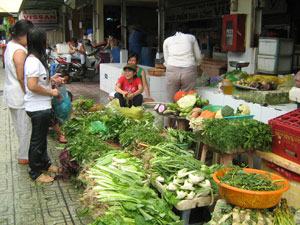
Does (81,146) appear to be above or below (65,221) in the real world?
above

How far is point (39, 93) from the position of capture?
188 inches

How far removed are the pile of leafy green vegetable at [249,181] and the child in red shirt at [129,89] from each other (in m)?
4.04

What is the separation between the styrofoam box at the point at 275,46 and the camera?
27.9 ft

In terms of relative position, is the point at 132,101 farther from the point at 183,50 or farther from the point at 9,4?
the point at 9,4

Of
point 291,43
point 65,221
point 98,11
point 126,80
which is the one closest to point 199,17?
point 98,11

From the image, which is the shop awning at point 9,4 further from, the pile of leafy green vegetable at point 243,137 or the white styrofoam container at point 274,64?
the pile of leafy green vegetable at point 243,137

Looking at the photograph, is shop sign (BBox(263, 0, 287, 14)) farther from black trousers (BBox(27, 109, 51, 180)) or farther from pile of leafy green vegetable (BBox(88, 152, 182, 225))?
pile of leafy green vegetable (BBox(88, 152, 182, 225))

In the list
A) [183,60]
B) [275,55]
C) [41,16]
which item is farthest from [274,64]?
[41,16]

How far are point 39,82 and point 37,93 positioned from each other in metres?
0.16

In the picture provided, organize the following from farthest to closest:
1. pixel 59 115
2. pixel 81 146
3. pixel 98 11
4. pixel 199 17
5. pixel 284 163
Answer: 1. pixel 98 11
2. pixel 199 17
3. pixel 59 115
4. pixel 81 146
5. pixel 284 163

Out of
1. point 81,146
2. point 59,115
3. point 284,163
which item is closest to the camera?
point 284,163

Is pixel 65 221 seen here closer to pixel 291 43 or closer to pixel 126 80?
pixel 126 80

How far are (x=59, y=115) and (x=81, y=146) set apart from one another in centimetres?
227

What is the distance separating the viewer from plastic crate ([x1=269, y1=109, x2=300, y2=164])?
12.6 feet
